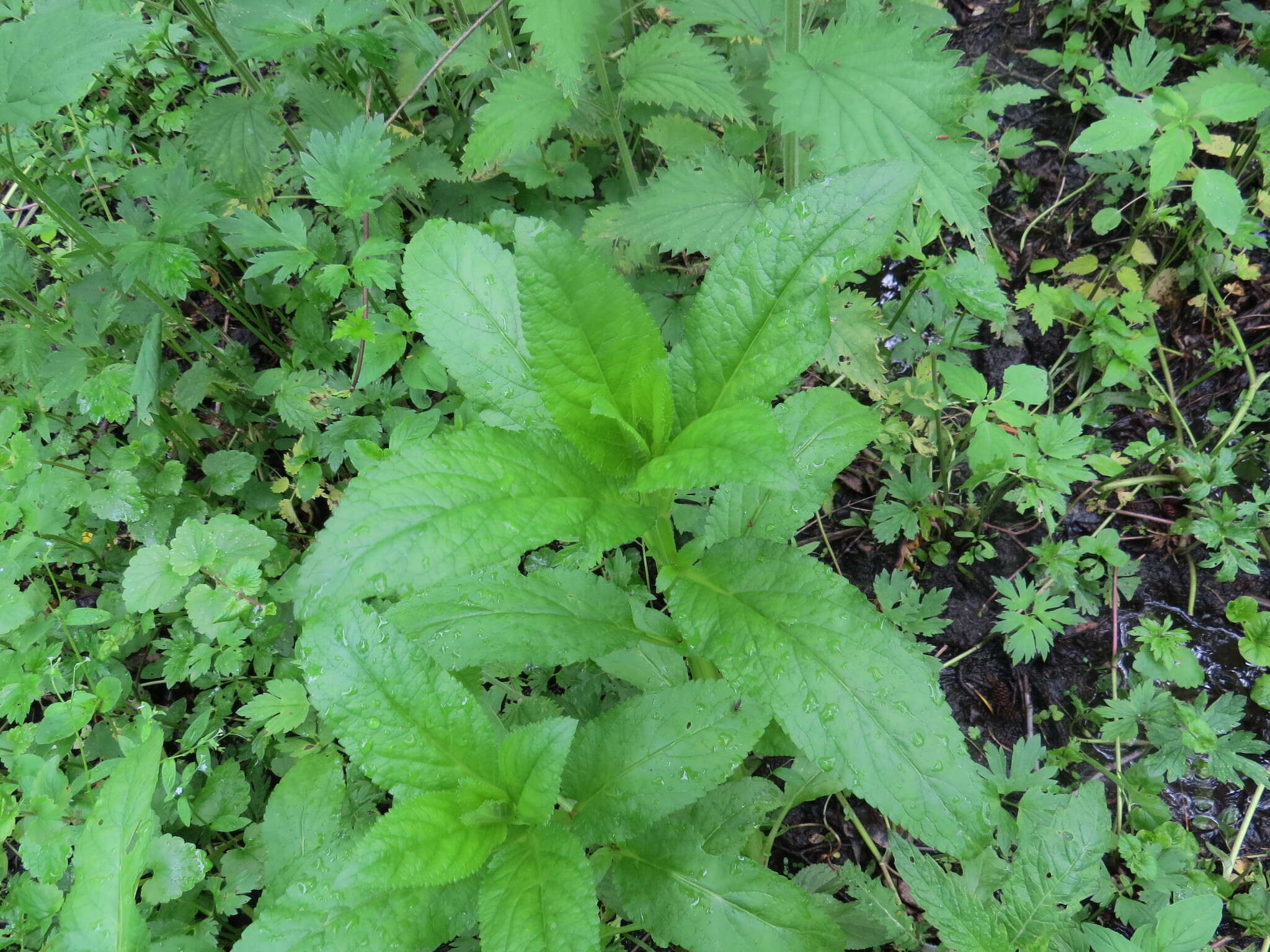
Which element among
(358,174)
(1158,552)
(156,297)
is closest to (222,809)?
(156,297)

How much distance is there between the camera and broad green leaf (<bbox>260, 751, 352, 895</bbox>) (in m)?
1.67

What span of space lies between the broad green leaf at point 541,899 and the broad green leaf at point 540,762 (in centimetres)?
5

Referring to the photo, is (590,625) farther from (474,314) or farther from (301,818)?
(301,818)

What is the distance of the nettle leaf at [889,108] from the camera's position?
5.80 feet

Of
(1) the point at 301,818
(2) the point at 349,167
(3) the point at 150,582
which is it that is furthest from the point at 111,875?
(2) the point at 349,167

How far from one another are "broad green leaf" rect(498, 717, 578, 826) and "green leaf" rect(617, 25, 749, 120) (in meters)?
1.77

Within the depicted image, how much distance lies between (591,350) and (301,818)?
4.42 ft

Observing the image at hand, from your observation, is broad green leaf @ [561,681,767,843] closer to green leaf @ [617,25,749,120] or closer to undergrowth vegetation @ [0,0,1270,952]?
undergrowth vegetation @ [0,0,1270,952]

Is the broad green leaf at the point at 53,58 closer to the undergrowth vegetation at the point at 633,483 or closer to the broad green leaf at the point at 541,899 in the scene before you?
the undergrowth vegetation at the point at 633,483

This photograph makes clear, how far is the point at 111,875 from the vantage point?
142 centimetres

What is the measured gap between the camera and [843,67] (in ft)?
6.00

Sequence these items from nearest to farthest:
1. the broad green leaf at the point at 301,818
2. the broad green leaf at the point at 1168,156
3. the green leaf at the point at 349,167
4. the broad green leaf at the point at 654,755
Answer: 1. the broad green leaf at the point at 654,755
2. the broad green leaf at the point at 301,818
3. the green leaf at the point at 349,167
4. the broad green leaf at the point at 1168,156

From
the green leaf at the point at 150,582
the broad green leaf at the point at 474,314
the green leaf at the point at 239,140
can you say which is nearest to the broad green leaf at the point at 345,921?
the broad green leaf at the point at 474,314

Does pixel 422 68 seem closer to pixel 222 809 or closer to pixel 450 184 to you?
pixel 450 184
